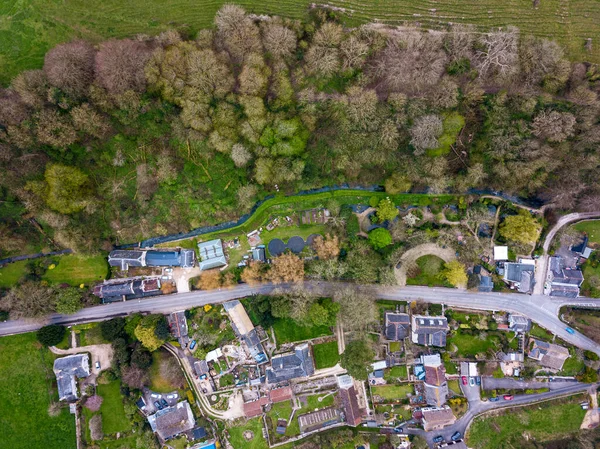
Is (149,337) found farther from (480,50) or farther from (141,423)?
(480,50)

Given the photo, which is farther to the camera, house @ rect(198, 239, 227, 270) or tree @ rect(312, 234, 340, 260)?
house @ rect(198, 239, 227, 270)

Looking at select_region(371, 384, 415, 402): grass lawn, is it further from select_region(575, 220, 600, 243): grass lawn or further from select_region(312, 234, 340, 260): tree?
select_region(575, 220, 600, 243): grass lawn

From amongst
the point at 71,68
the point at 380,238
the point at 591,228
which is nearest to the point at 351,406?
the point at 380,238

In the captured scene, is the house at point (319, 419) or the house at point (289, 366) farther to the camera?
the house at point (319, 419)

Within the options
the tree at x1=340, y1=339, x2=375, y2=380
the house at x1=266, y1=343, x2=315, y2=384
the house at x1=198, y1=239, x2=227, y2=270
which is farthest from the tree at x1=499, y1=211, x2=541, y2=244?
the house at x1=198, y1=239, x2=227, y2=270

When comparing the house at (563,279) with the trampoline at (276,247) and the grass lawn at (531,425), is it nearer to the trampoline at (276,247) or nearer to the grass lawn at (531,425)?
the grass lawn at (531,425)

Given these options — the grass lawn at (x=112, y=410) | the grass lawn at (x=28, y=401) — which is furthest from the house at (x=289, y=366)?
the grass lawn at (x=28, y=401)

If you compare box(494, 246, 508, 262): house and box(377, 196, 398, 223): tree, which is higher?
box(377, 196, 398, 223): tree
